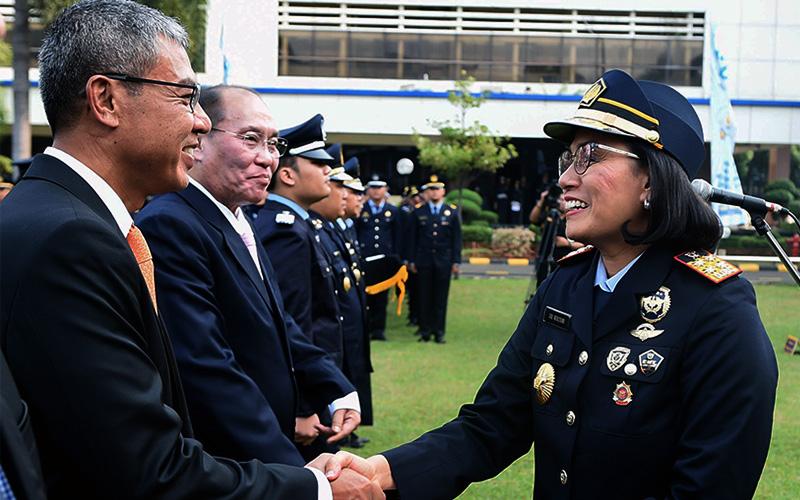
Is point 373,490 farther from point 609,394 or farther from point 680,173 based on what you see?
point 680,173

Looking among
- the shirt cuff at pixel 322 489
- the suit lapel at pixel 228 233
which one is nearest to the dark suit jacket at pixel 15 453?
the shirt cuff at pixel 322 489

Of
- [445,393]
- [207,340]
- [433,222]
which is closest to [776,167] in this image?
[433,222]

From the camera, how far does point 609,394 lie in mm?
2416

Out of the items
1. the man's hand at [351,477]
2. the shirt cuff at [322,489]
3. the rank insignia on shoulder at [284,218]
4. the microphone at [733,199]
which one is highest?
the microphone at [733,199]

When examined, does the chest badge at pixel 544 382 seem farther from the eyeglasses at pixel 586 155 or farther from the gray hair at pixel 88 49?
the gray hair at pixel 88 49

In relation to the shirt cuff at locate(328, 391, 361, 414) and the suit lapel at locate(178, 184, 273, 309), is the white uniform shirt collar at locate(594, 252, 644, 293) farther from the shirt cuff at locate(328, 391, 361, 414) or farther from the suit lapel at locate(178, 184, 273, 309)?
the shirt cuff at locate(328, 391, 361, 414)

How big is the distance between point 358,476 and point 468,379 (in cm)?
672

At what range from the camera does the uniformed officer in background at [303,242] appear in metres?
5.00

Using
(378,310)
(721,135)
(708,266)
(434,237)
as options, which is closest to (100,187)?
(708,266)

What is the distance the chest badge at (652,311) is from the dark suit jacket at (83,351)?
3.84ft

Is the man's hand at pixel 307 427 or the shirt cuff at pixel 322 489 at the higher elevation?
the shirt cuff at pixel 322 489

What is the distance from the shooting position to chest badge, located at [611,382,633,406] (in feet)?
7.79

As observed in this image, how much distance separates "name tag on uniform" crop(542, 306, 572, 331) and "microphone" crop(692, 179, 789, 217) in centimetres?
49

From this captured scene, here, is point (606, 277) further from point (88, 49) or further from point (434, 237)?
point (434, 237)
